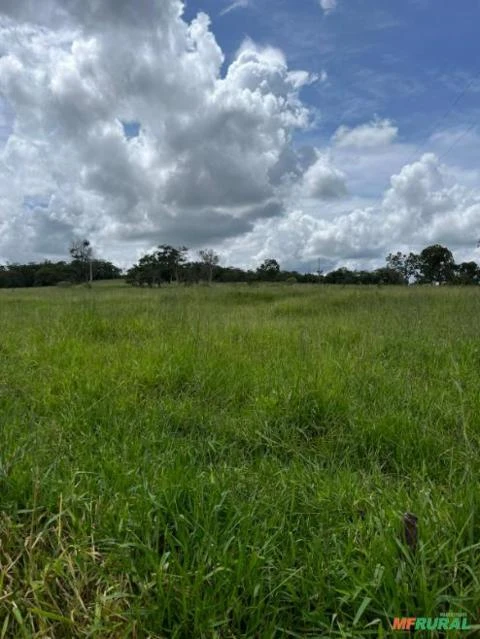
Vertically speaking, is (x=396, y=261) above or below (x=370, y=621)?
above

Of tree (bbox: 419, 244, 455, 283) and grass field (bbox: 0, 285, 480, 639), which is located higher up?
tree (bbox: 419, 244, 455, 283)

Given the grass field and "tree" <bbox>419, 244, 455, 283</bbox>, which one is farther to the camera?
"tree" <bbox>419, 244, 455, 283</bbox>

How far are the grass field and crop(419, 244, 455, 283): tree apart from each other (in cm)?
8935

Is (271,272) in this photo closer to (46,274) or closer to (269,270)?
(269,270)

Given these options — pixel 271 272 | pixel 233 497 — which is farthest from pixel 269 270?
pixel 233 497

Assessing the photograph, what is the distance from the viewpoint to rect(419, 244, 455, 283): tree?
84.4 metres

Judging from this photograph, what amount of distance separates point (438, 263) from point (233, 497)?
309ft

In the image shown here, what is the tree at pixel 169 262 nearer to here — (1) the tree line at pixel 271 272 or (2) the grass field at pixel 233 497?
(1) the tree line at pixel 271 272

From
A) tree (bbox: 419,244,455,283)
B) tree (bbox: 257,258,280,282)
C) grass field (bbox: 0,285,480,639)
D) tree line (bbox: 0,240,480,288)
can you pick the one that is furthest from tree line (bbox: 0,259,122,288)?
grass field (bbox: 0,285,480,639)

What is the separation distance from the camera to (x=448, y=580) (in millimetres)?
1619

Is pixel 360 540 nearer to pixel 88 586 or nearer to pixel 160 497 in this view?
pixel 160 497

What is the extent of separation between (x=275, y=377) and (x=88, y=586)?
8.90 feet

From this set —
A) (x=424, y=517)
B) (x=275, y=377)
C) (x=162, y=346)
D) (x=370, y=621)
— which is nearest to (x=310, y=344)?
(x=275, y=377)

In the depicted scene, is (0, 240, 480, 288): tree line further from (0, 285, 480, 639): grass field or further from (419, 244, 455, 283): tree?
(0, 285, 480, 639): grass field
